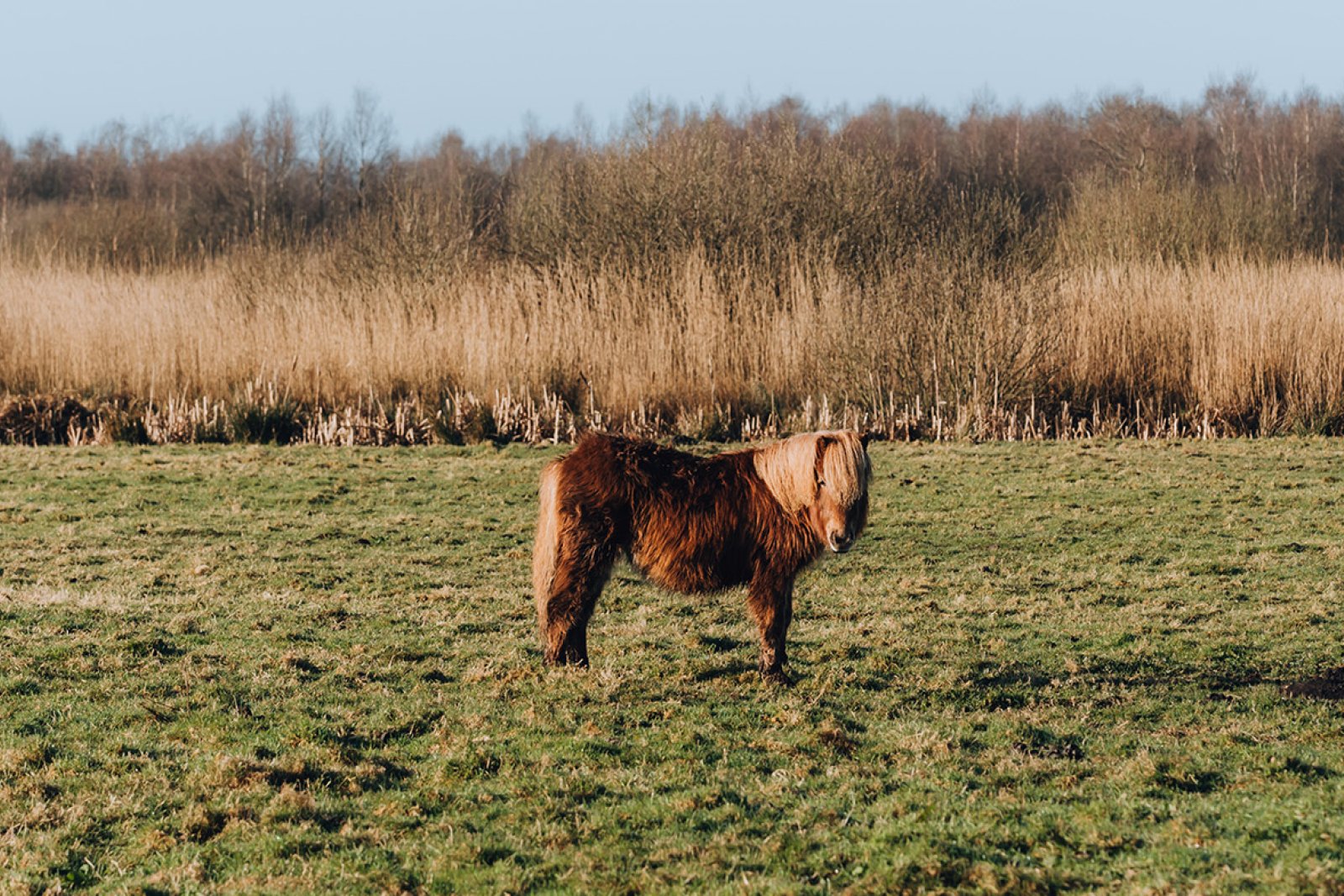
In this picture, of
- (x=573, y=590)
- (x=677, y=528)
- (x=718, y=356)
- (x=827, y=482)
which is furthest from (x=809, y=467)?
(x=718, y=356)

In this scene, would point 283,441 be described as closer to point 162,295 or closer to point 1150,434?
point 162,295

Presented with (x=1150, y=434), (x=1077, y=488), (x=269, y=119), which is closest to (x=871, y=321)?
(x=1150, y=434)

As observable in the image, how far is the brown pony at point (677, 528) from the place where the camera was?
681cm

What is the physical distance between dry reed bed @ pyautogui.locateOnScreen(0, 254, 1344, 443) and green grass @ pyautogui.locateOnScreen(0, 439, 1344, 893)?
227 inches

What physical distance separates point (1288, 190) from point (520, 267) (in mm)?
20427

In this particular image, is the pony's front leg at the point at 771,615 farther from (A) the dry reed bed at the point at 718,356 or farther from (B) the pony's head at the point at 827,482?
(A) the dry reed bed at the point at 718,356

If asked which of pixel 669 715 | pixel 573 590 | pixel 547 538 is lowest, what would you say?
pixel 669 715

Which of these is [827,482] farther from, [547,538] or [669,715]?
[547,538]

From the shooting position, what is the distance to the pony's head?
6445mm

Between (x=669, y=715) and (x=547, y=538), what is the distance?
1.15 metres

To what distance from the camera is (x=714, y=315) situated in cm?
1970

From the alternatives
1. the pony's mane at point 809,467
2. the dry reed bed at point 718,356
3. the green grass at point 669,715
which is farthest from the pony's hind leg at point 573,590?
the dry reed bed at point 718,356

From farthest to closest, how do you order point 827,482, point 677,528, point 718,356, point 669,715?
point 718,356 < point 677,528 < point 827,482 < point 669,715

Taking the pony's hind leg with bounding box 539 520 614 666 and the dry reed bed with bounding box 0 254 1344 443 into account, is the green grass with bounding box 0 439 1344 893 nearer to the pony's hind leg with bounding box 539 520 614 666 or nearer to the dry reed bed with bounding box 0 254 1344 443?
the pony's hind leg with bounding box 539 520 614 666
